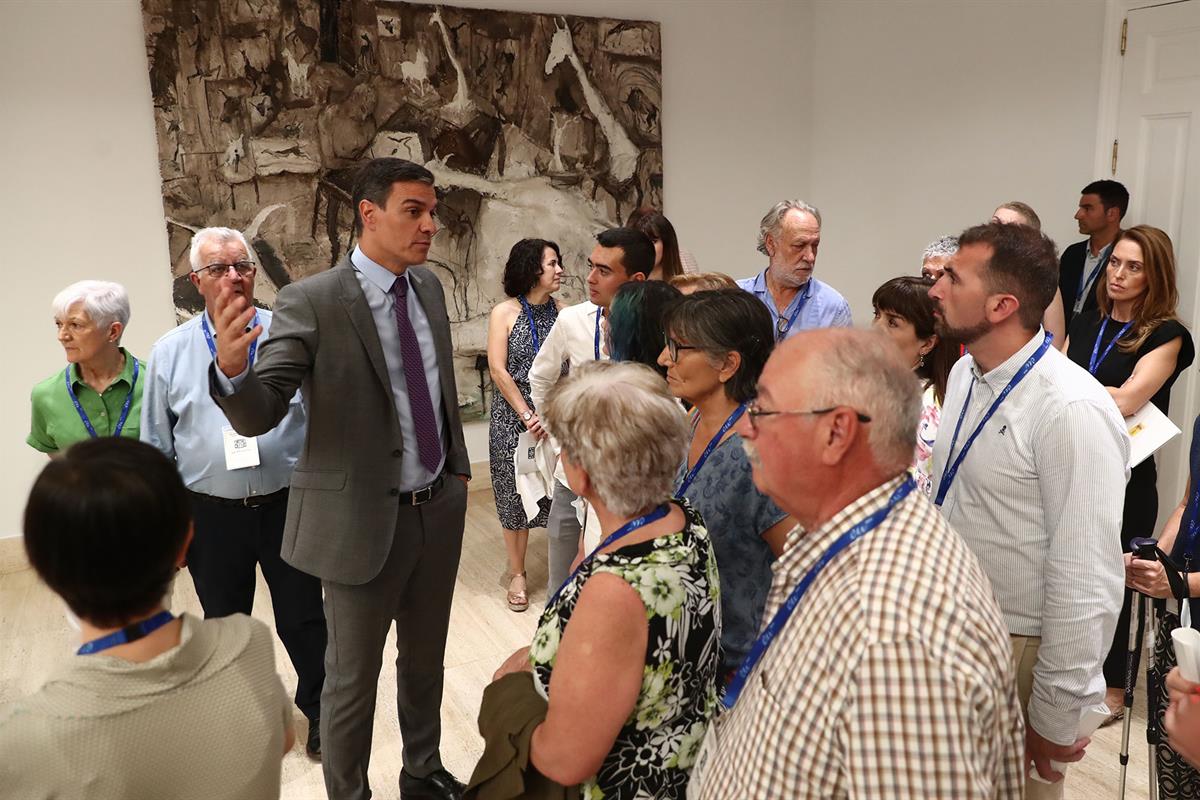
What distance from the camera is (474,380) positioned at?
5.71 meters

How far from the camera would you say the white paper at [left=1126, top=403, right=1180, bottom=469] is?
290cm

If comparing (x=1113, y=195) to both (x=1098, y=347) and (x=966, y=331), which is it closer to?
(x=1098, y=347)

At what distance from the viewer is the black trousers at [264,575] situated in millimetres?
2885

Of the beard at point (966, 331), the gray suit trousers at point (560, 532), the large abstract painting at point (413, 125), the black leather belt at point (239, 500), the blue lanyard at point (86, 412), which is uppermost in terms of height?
the large abstract painting at point (413, 125)

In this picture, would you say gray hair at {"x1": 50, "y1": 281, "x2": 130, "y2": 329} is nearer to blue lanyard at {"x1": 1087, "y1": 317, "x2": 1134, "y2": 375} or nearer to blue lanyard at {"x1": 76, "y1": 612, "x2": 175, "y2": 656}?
blue lanyard at {"x1": 76, "y1": 612, "x2": 175, "y2": 656}

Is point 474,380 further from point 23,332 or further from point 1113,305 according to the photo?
point 1113,305

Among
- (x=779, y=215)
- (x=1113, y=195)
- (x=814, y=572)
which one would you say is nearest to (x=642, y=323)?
(x=814, y=572)

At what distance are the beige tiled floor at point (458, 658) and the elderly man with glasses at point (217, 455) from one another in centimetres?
28

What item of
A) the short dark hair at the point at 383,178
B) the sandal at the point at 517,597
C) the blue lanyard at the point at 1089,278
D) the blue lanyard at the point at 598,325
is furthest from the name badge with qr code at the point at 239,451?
the blue lanyard at the point at 1089,278

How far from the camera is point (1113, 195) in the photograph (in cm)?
445

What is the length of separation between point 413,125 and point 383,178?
312 centimetres

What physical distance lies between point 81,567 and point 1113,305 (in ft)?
12.4

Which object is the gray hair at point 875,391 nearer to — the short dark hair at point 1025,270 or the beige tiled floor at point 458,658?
the short dark hair at point 1025,270

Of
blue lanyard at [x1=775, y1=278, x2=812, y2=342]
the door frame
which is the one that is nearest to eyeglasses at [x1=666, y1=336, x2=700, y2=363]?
blue lanyard at [x1=775, y1=278, x2=812, y2=342]
